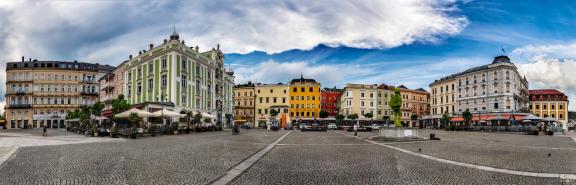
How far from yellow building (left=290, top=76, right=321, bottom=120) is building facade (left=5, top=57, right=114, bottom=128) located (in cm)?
4899

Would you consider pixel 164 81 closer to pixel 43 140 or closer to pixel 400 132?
pixel 43 140

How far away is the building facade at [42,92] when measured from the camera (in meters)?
82.5

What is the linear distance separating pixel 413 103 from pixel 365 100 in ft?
57.5

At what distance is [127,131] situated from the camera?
94.5ft

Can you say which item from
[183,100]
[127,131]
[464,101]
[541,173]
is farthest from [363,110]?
[541,173]

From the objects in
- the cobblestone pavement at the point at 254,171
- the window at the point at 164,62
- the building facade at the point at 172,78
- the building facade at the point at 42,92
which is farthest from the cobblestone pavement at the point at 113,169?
the building facade at the point at 42,92

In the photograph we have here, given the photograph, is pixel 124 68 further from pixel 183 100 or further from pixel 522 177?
pixel 522 177

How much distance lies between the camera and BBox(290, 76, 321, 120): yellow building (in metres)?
97.2

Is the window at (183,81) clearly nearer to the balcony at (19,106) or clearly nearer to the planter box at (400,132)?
the planter box at (400,132)

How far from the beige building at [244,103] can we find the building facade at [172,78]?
37224 millimetres

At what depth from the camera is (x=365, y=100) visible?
9919 centimetres

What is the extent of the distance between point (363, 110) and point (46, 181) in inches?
3699

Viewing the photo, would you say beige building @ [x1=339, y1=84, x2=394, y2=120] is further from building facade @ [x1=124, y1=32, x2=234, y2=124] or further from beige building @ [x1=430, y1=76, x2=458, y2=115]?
building facade @ [x1=124, y1=32, x2=234, y2=124]

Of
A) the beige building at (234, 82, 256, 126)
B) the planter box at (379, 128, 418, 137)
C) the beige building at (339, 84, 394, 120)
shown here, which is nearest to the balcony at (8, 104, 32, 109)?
the beige building at (234, 82, 256, 126)
